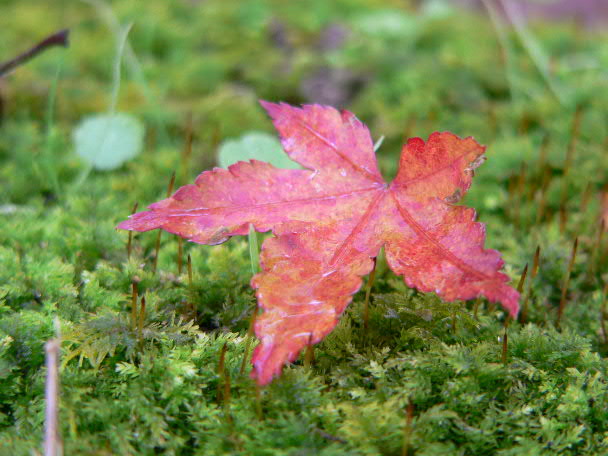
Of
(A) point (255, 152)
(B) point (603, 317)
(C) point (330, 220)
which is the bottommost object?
(B) point (603, 317)

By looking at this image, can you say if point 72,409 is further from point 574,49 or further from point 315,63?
point 574,49

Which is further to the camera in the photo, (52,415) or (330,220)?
(330,220)

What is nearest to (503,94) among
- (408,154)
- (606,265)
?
(606,265)

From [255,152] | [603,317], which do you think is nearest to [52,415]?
[255,152]

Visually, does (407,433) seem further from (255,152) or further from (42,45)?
(42,45)

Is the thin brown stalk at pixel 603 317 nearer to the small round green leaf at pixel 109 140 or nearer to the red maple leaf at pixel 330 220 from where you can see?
the red maple leaf at pixel 330 220

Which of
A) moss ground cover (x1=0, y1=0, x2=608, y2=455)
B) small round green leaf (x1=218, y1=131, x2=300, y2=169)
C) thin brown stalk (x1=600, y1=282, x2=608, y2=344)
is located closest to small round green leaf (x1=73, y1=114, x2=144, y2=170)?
moss ground cover (x1=0, y1=0, x2=608, y2=455)

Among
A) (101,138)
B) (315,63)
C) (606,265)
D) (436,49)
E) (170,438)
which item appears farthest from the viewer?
(436,49)

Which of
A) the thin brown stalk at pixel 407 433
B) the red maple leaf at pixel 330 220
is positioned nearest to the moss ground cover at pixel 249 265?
the thin brown stalk at pixel 407 433
